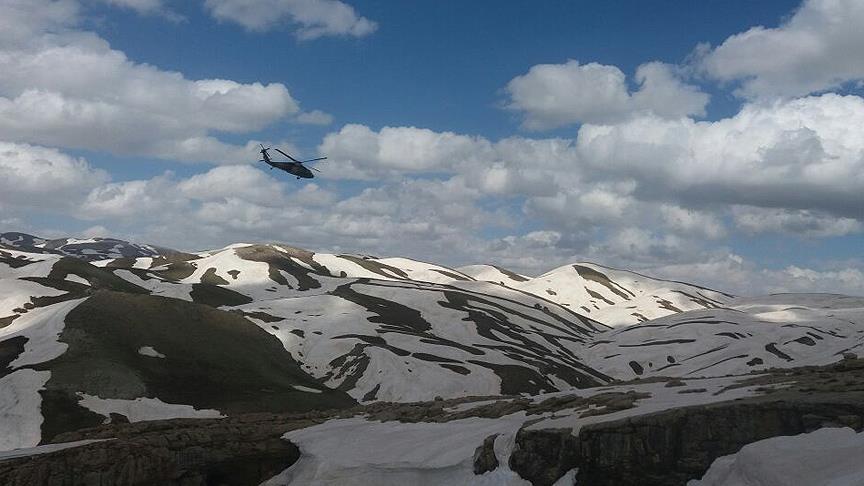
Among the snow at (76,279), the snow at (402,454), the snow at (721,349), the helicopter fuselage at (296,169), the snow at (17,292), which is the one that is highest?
the helicopter fuselage at (296,169)

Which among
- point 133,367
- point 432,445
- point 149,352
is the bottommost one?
point 432,445

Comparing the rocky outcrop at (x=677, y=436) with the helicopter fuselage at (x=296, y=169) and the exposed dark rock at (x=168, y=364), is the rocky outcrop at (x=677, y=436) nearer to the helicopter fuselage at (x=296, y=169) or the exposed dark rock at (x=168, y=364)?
the exposed dark rock at (x=168, y=364)

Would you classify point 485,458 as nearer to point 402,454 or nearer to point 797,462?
point 402,454

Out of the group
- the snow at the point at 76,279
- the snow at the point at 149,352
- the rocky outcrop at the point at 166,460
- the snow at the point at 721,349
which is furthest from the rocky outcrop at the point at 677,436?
the snow at the point at 76,279

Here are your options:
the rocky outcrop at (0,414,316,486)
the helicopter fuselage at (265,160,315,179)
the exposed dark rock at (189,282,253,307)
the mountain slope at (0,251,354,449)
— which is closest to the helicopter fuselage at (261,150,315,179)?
the helicopter fuselage at (265,160,315,179)

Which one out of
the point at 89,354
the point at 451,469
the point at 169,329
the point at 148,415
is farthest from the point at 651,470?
the point at 169,329

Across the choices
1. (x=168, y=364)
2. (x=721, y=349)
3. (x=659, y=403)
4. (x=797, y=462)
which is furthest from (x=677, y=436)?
(x=721, y=349)

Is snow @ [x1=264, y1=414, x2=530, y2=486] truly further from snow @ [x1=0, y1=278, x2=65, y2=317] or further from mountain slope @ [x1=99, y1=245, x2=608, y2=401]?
snow @ [x1=0, y1=278, x2=65, y2=317]
